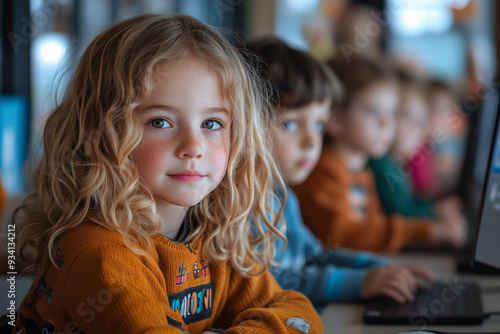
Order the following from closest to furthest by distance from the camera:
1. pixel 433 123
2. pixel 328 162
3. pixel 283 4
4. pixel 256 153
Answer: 1. pixel 256 153
2. pixel 328 162
3. pixel 433 123
4. pixel 283 4

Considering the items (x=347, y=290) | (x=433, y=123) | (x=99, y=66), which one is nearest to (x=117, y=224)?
(x=99, y=66)

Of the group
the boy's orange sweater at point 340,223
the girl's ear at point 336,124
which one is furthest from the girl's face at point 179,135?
the girl's ear at point 336,124

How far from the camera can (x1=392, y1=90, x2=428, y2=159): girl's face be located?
8.91ft

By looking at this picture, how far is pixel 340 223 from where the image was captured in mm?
1654

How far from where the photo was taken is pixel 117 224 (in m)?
0.75

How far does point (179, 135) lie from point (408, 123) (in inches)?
85.3

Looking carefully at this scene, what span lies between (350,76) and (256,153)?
1.03 meters

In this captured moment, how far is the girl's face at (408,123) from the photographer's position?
271cm

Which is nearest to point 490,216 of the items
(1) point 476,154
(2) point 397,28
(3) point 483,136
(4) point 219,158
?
(4) point 219,158

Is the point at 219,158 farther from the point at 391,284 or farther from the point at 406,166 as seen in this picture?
the point at 406,166

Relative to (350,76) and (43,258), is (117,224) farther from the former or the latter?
(350,76)

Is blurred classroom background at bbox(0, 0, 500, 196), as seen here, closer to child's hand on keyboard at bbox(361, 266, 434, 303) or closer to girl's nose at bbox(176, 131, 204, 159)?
child's hand on keyboard at bbox(361, 266, 434, 303)

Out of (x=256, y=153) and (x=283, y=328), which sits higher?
(x=256, y=153)

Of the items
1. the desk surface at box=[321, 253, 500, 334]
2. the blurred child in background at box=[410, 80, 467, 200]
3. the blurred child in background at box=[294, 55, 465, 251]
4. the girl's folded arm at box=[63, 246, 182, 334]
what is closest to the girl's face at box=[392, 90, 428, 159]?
the blurred child in background at box=[410, 80, 467, 200]
